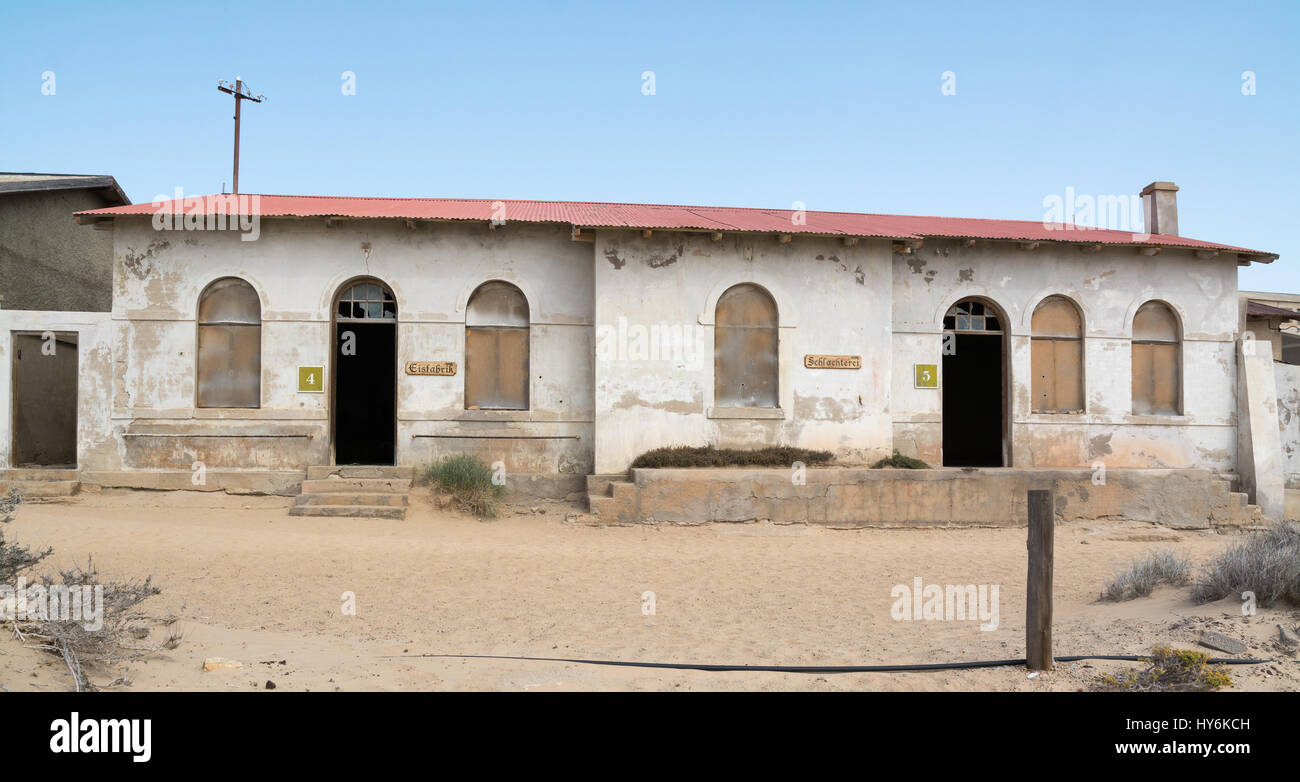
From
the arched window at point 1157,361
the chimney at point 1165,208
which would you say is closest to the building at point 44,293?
the arched window at point 1157,361

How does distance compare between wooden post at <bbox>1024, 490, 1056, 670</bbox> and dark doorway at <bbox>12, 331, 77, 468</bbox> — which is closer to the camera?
wooden post at <bbox>1024, 490, 1056, 670</bbox>

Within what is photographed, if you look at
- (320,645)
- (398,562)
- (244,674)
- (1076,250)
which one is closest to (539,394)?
(398,562)

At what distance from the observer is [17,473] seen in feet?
39.9

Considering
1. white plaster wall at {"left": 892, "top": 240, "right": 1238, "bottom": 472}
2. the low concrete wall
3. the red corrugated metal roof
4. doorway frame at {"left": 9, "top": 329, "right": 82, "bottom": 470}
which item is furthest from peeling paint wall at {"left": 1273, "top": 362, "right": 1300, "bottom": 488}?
doorway frame at {"left": 9, "top": 329, "right": 82, "bottom": 470}

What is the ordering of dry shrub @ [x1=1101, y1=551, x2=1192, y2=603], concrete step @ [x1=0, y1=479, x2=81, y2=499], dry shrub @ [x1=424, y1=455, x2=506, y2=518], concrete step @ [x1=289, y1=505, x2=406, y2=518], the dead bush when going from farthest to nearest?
1. the dead bush
2. dry shrub @ [x1=424, y1=455, x2=506, y2=518]
3. concrete step @ [x1=0, y1=479, x2=81, y2=499]
4. concrete step @ [x1=289, y1=505, x2=406, y2=518]
5. dry shrub @ [x1=1101, y1=551, x2=1192, y2=603]

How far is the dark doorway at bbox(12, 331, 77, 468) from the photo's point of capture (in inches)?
527

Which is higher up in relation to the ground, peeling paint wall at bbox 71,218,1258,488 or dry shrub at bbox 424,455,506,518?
peeling paint wall at bbox 71,218,1258,488

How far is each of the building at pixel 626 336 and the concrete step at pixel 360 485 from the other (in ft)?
1.61

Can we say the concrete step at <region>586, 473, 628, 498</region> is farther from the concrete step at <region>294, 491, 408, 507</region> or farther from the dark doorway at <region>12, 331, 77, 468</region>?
the dark doorway at <region>12, 331, 77, 468</region>

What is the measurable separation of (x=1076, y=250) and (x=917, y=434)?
4.23 m

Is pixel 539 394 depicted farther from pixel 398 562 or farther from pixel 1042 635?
pixel 1042 635

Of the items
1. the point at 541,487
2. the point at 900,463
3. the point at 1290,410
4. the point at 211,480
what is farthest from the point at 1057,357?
the point at 211,480

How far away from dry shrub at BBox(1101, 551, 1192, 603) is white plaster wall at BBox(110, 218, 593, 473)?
768 cm

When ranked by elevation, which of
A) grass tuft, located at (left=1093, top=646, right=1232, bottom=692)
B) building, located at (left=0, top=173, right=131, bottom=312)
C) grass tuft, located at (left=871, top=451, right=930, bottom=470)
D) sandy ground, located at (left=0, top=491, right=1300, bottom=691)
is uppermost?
building, located at (left=0, top=173, right=131, bottom=312)
